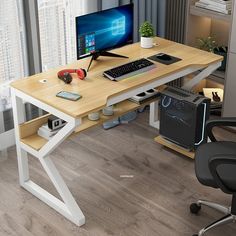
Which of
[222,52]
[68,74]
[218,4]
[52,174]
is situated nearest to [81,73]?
[68,74]

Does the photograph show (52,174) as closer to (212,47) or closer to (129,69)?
(129,69)

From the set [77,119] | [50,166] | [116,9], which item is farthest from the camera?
[116,9]

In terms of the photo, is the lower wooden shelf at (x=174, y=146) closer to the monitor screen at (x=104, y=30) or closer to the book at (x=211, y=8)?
the monitor screen at (x=104, y=30)

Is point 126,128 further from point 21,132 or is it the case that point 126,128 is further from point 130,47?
point 21,132

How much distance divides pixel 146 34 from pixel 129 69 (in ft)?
1.64

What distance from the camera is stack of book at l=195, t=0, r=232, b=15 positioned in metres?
4.10

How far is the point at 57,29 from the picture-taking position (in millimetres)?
4203

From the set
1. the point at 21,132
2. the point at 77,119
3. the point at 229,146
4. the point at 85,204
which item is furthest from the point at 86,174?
the point at 229,146

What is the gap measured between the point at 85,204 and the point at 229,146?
999 millimetres

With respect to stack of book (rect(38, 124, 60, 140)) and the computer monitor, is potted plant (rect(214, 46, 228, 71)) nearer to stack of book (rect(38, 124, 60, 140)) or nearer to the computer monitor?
the computer monitor

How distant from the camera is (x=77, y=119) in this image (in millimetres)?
2963

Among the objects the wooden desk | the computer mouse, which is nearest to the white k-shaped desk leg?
the wooden desk

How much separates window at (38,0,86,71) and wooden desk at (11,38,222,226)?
62 centimetres

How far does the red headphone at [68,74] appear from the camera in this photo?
331cm
